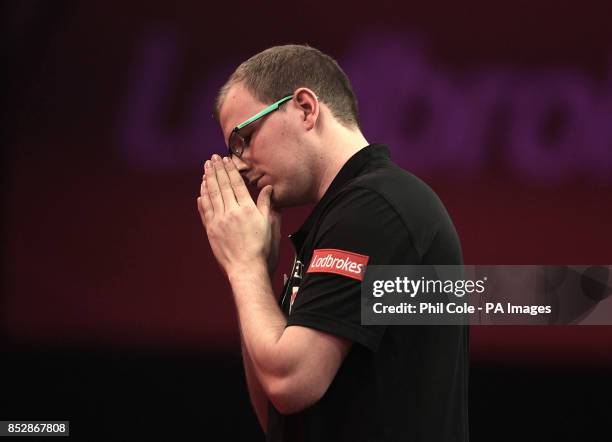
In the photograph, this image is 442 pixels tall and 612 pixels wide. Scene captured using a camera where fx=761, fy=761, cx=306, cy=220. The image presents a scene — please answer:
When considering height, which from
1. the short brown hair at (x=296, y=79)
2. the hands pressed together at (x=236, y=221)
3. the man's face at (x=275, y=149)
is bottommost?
the hands pressed together at (x=236, y=221)

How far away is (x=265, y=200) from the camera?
1.51 meters

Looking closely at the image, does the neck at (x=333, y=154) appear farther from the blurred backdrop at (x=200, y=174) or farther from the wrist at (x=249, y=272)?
the blurred backdrop at (x=200, y=174)

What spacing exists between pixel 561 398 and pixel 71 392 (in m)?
1.87

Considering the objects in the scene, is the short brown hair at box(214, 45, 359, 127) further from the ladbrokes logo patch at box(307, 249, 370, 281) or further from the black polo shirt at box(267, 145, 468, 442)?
the ladbrokes logo patch at box(307, 249, 370, 281)

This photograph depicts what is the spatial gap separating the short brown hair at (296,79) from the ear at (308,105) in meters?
0.03

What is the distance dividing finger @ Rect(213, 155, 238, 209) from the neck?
173 mm

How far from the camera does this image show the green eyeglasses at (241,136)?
148 centimetres

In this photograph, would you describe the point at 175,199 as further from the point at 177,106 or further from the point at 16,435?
the point at 16,435

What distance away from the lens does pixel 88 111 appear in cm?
301

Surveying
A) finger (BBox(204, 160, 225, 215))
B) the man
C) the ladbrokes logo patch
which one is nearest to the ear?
the man

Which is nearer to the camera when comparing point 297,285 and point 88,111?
point 297,285

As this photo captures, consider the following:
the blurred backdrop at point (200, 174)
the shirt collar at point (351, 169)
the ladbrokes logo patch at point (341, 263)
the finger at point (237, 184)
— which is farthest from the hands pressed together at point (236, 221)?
the blurred backdrop at point (200, 174)

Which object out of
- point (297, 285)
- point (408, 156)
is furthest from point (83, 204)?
point (297, 285)

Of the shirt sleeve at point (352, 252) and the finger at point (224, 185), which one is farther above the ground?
the finger at point (224, 185)
